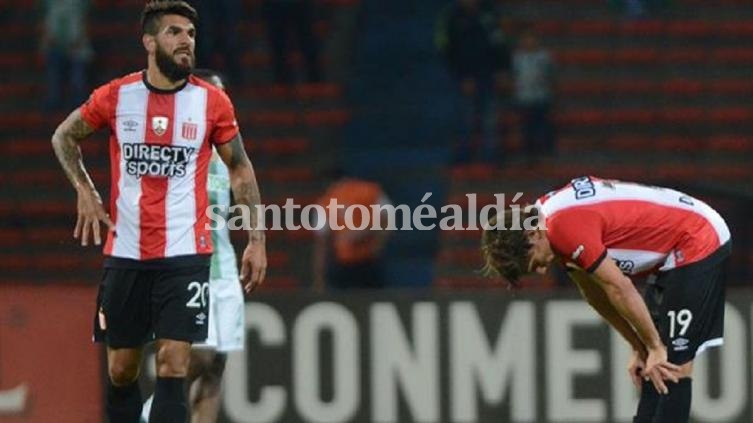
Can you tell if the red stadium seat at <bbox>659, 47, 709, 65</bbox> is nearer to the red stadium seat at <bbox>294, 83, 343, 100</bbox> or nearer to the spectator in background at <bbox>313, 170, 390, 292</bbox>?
the red stadium seat at <bbox>294, 83, 343, 100</bbox>

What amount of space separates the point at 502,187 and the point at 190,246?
6.51 meters

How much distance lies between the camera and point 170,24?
8594mm

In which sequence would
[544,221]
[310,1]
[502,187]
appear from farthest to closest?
[310,1], [502,187], [544,221]

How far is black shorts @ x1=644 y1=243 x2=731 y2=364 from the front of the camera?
879cm

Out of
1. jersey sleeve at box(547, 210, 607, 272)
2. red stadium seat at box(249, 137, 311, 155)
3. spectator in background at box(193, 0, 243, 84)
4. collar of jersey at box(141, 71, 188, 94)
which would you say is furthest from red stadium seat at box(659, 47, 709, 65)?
collar of jersey at box(141, 71, 188, 94)

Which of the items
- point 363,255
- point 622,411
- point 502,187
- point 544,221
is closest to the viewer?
point 544,221

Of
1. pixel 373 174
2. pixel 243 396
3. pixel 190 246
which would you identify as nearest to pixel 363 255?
pixel 373 174

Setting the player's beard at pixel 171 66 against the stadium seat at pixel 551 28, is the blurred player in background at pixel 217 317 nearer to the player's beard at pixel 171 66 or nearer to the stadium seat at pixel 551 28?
the player's beard at pixel 171 66

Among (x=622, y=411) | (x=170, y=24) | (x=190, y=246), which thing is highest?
(x=170, y=24)

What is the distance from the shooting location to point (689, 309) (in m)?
8.79

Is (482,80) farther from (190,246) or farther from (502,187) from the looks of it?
(190,246)

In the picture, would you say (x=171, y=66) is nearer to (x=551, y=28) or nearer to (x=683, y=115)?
(x=683, y=115)

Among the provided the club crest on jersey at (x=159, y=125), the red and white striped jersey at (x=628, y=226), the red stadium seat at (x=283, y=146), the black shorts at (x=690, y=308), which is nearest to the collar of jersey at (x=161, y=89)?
the club crest on jersey at (x=159, y=125)

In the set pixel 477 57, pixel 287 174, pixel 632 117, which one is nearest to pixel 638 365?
pixel 477 57
